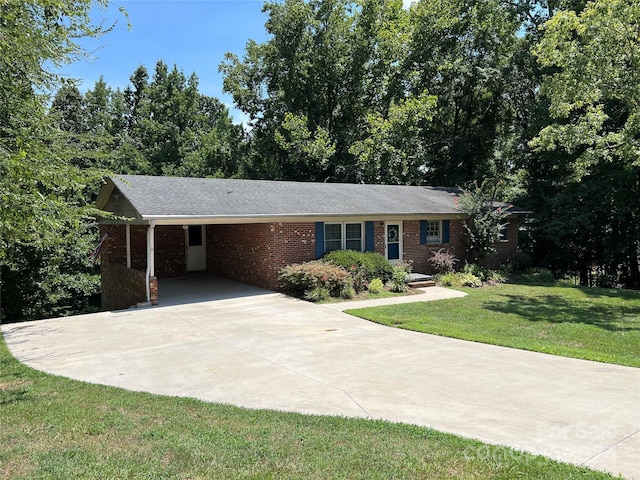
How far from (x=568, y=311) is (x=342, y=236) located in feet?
22.8

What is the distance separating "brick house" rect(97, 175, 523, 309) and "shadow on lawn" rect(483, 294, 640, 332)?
15.0 ft

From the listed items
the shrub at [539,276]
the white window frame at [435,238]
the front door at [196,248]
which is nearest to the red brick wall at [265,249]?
the front door at [196,248]

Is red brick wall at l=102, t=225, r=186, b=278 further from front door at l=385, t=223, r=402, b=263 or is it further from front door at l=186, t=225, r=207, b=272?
front door at l=385, t=223, r=402, b=263

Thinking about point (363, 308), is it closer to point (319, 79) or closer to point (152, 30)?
point (152, 30)

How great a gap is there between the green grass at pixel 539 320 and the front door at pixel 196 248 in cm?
917

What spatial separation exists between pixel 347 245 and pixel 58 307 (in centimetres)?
1290

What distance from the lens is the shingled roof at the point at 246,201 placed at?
12.2m

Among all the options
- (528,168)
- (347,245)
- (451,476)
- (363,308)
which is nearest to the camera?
(451,476)

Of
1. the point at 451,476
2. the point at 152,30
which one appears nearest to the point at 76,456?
the point at 451,476

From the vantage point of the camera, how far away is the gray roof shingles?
12.5 metres

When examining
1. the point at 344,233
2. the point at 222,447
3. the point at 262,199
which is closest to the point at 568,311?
the point at 344,233

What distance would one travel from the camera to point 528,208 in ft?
70.0

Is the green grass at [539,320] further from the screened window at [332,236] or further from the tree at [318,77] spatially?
the tree at [318,77]

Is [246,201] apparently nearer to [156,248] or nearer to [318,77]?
[156,248]
